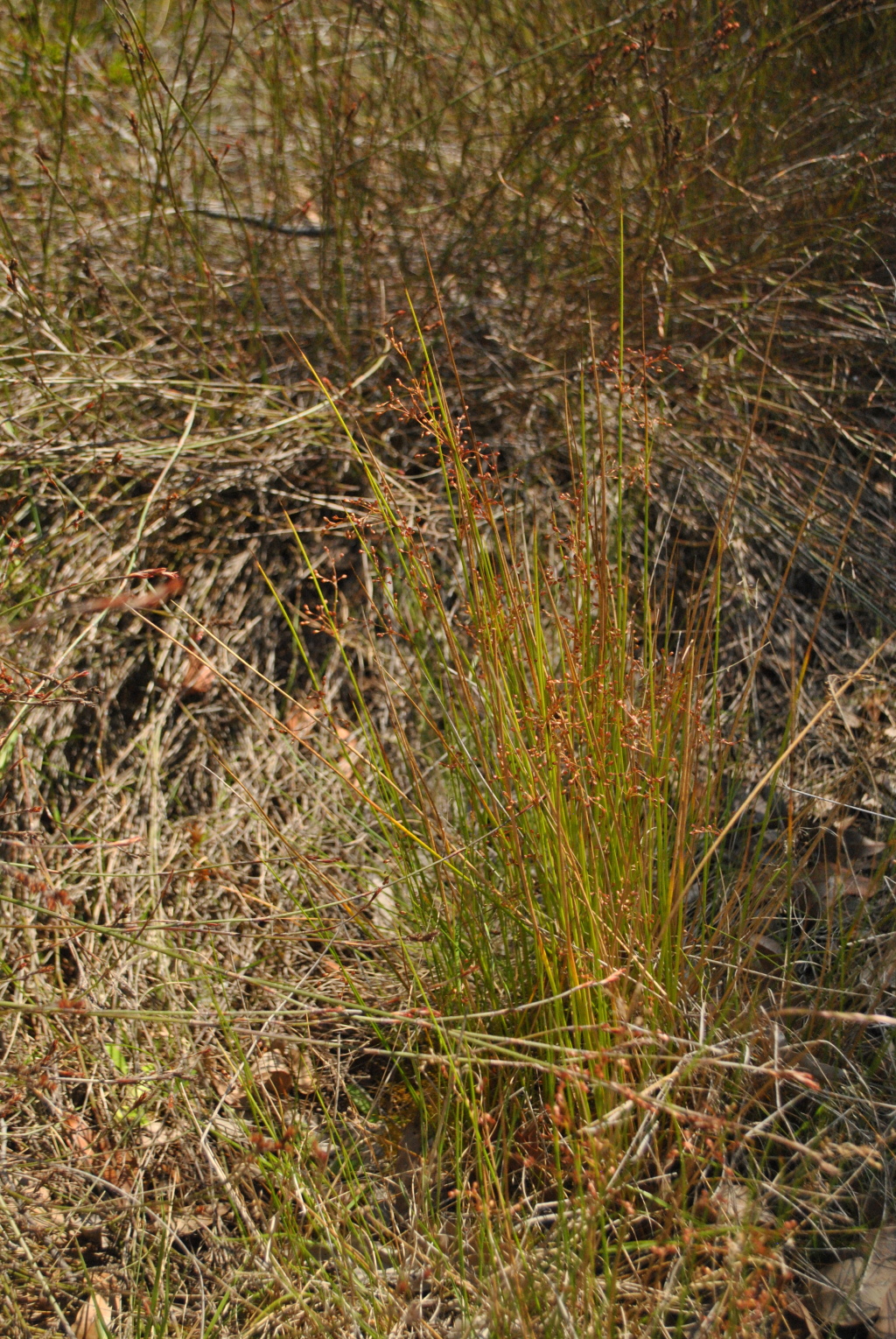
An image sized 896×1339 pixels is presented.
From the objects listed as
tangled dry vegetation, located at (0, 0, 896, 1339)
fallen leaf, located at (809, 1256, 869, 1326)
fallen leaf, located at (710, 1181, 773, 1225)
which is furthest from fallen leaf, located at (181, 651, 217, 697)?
fallen leaf, located at (809, 1256, 869, 1326)

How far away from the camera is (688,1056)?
37.6 inches

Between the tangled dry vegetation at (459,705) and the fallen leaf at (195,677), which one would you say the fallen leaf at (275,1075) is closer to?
the tangled dry vegetation at (459,705)

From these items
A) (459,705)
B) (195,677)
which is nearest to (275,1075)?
(459,705)

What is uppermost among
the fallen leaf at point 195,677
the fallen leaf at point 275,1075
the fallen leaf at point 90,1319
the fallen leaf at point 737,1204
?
the fallen leaf at point 195,677

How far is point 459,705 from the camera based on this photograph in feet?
4.97

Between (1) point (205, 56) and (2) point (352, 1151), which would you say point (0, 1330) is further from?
(1) point (205, 56)

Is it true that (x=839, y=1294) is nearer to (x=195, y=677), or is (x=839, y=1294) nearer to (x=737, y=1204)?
(x=737, y=1204)

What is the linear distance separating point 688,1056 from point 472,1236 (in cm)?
47

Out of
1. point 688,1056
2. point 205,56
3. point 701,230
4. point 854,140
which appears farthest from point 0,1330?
point 205,56

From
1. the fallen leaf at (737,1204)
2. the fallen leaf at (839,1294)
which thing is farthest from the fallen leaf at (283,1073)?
the fallen leaf at (839,1294)

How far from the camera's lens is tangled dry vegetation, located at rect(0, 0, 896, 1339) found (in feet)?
3.73

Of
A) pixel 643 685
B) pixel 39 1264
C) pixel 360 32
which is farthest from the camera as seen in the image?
pixel 360 32

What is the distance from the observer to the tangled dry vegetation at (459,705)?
3.73ft

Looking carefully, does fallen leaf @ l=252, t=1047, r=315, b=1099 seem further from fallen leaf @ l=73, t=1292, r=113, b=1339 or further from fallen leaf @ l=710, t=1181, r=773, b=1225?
fallen leaf @ l=710, t=1181, r=773, b=1225
